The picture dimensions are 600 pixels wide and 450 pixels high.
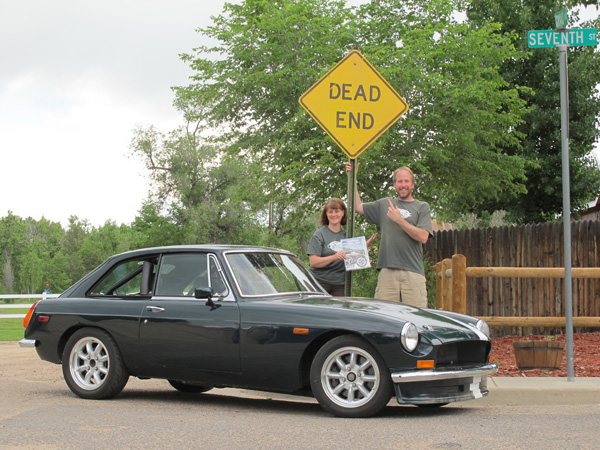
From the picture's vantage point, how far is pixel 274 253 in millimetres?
7570

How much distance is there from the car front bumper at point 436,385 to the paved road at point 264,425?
0.55 ft

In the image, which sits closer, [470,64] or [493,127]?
[470,64]

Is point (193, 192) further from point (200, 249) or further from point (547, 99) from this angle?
point (200, 249)

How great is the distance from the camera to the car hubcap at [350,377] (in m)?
5.98

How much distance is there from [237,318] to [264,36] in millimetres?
18241

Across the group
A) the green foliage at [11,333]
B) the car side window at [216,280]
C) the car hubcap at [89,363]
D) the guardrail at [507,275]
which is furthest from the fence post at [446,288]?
the green foliage at [11,333]

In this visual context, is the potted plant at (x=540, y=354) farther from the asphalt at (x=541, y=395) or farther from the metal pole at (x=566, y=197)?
the asphalt at (x=541, y=395)

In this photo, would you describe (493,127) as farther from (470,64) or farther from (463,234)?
(463,234)

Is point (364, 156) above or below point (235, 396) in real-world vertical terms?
above

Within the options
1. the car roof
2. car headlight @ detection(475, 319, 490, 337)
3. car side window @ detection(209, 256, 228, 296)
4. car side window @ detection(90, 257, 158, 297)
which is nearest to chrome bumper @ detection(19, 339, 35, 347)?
car side window @ detection(90, 257, 158, 297)

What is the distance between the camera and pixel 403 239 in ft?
26.5

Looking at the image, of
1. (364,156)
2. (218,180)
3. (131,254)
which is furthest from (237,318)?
(218,180)

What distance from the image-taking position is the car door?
6.64 m

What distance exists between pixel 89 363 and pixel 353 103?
145 inches
